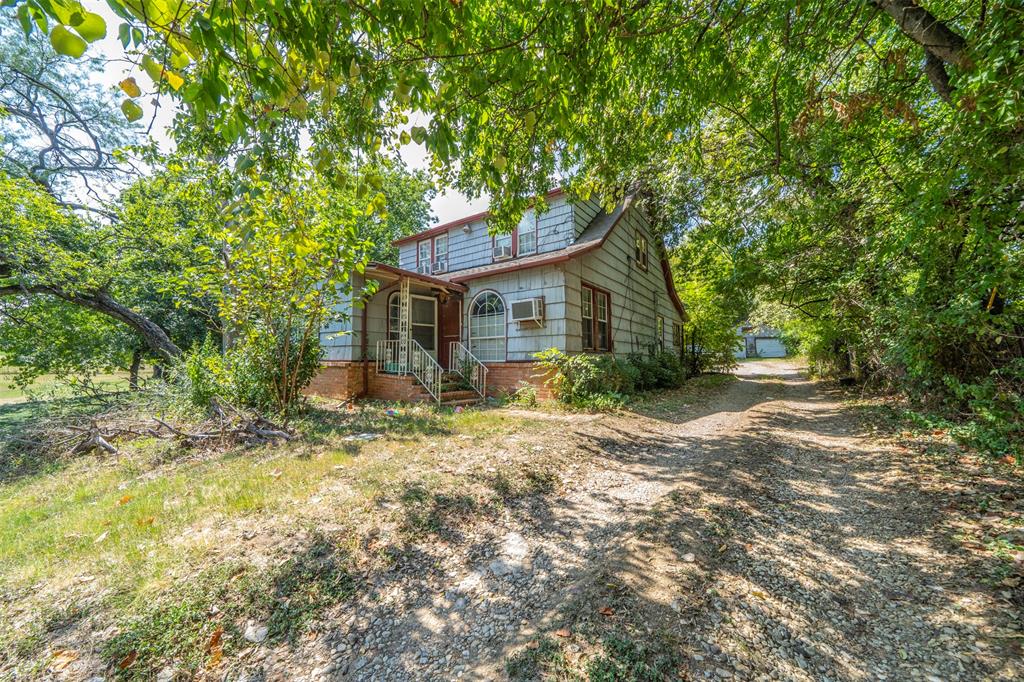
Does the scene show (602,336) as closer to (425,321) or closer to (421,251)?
(425,321)

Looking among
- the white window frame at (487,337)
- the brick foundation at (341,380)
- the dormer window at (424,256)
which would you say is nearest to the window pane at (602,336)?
the white window frame at (487,337)

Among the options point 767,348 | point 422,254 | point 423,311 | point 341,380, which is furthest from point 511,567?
point 767,348

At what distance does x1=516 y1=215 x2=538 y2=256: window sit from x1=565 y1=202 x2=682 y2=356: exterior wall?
185 cm

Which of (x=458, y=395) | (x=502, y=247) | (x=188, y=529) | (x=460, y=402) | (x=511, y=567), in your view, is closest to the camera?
(x=511, y=567)

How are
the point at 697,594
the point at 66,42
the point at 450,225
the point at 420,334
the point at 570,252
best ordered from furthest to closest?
1. the point at 450,225
2. the point at 420,334
3. the point at 570,252
4. the point at 697,594
5. the point at 66,42

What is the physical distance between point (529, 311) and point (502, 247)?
3482 millimetres

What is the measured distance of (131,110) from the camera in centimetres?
186

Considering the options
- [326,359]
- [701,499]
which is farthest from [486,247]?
[701,499]

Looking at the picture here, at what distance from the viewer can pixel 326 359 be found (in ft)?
33.9

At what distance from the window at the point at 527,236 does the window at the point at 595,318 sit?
7.31 ft

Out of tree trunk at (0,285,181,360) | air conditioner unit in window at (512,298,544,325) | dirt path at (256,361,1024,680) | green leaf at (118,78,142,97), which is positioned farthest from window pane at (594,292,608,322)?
tree trunk at (0,285,181,360)

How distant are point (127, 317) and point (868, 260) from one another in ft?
53.7

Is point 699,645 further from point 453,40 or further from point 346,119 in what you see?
point 346,119

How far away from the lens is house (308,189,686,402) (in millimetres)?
9172
